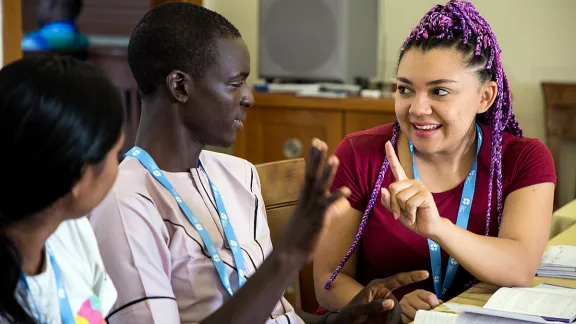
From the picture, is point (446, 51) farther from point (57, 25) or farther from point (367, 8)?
point (57, 25)

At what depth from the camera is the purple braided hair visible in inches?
72.8

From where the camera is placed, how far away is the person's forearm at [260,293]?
115 centimetres

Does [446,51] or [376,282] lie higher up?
[446,51]

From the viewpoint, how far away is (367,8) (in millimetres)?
4145

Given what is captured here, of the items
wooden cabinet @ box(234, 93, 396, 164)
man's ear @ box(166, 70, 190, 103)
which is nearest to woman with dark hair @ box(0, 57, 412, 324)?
man's ear @ box(166, 70, 190, 103)

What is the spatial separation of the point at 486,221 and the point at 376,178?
0.91 feet

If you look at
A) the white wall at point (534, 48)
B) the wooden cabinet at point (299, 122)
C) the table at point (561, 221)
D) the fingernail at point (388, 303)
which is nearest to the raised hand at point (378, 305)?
the fingernail at point (388, 303)

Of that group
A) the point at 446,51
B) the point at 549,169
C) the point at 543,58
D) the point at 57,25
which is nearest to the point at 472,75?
the point at 446,51

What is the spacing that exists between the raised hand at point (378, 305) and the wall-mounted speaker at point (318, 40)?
2.43 m

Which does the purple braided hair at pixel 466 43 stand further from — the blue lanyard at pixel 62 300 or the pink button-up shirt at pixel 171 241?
the blue lanyard at pixel 62 300

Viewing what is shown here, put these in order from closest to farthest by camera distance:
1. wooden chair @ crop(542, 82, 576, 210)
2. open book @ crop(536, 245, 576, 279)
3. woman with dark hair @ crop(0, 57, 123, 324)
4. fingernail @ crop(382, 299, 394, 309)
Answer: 1. woman with dark hair @ crop(0, 57, 123, 324)
2. fingernail @ crop(382, 299, 394, 309)
3. open book @ crop(536, 245, 576, 279)
4. wooden chair @ crop(542, 82, 576, 210)

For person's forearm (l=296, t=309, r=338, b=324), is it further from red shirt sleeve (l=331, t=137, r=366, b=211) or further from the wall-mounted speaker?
the wall-mounted speaker

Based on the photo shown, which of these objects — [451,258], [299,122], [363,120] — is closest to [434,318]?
[451,258]

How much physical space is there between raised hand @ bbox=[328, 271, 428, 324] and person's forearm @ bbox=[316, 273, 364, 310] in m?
0.14
